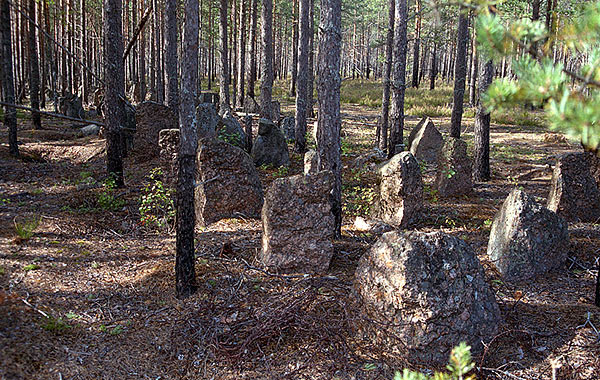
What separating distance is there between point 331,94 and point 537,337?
13.0 feet

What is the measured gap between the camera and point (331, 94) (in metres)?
6.54

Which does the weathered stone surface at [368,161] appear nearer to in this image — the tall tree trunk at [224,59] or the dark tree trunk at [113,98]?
the dark tree trunk at [113,98]

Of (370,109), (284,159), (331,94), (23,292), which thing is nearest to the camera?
(23,292)

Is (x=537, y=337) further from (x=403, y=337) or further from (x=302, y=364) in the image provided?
(x=302, y=364)

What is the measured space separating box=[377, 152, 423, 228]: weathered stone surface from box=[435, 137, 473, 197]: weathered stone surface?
2.19 meters

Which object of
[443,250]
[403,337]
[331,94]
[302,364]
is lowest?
[302,364]

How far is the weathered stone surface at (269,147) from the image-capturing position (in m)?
12.4

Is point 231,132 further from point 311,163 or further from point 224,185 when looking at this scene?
point 311,163

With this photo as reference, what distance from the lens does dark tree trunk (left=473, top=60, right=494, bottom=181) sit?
10.8m

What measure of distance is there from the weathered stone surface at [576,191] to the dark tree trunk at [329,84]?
3874mm

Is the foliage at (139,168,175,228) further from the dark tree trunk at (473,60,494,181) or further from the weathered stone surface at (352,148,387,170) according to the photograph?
the dark tree trunk at (473,60,494,181)

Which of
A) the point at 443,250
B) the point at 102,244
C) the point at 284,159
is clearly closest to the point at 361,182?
the point at 284,159

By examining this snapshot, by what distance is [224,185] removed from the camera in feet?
25.5

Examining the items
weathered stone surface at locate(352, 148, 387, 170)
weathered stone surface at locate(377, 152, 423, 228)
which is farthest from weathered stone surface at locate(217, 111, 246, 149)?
weathered stone surface at locate(377, 152, 423, 228)
